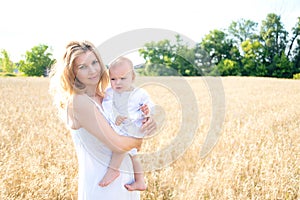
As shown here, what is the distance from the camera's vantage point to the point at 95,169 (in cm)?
197

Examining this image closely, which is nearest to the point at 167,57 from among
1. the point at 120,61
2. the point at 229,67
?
the point at 120,61

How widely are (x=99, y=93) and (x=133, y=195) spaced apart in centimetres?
67

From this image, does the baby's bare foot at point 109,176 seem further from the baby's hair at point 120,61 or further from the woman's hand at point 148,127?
the baby's hair at point 120,61

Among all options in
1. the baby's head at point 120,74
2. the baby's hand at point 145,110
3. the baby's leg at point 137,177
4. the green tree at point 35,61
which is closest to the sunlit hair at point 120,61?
the baby's head at point 120,74

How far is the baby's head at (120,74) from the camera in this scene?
1.89 m

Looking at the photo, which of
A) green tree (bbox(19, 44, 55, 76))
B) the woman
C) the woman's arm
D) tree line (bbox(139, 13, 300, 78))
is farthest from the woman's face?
green tree (bbox(19, 44, 55, 76))

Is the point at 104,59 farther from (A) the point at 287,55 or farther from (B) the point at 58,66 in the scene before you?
(A) the point at 287,55

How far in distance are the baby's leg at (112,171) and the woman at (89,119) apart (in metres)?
0.03

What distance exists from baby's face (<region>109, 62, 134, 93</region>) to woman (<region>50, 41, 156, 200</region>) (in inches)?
2.3

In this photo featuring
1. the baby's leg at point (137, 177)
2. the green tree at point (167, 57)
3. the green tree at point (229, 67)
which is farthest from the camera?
the green tree at point (229, 67)

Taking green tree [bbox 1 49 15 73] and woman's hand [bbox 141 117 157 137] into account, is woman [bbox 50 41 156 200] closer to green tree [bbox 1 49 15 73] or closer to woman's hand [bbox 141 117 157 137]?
woman's hand [bbox 141 117 157 137]

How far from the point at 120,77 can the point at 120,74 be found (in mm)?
17

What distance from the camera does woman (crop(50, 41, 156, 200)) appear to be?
1.79m

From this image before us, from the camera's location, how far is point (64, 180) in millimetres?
3020
